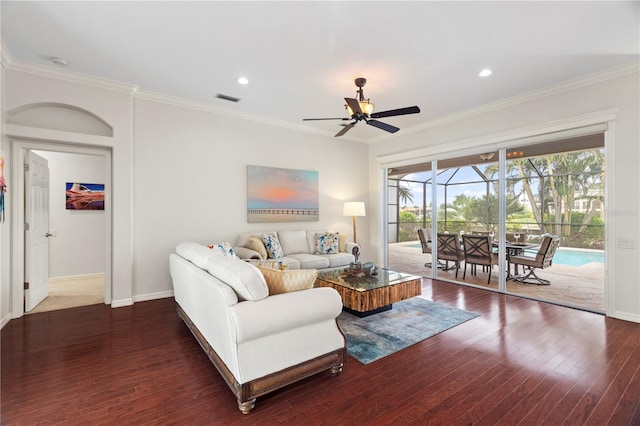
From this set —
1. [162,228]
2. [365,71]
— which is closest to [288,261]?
[162,228]

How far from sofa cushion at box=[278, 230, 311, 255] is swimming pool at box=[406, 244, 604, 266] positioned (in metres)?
4.03

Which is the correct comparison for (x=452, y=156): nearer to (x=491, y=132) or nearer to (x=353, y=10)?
(x=491, y=132)

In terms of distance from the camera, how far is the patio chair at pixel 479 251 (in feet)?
16.8

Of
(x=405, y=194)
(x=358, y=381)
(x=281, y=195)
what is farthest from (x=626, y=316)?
(x=281, y=195)

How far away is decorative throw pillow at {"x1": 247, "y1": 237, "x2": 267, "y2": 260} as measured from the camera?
191 inches

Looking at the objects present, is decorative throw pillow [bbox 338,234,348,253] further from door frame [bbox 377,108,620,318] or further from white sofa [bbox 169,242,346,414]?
white sofa [bbox 169,242,346,414]

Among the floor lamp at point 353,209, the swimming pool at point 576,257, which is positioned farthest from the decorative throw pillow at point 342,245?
the swimming pool at point 576,257

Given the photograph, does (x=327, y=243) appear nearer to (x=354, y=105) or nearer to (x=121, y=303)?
(x=354, y=105)

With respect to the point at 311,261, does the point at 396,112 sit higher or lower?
higher

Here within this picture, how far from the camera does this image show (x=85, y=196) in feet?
19.4

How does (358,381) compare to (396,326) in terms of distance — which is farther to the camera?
(396,326)

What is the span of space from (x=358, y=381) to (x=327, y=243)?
138 inches

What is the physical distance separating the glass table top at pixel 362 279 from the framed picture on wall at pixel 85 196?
16.4ft

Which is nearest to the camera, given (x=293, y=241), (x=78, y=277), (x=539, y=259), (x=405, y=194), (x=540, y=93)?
(x=540, y=93)
